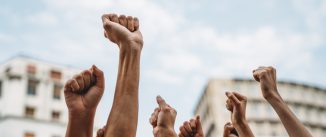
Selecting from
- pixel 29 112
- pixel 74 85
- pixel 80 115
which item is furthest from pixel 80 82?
pixel 29 112

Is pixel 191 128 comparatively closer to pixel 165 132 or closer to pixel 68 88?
pixel 165 132

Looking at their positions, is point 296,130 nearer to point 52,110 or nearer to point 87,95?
point 87,95

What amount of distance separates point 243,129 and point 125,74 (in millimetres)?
883

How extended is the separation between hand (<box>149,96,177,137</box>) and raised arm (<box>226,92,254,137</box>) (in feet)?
1.51

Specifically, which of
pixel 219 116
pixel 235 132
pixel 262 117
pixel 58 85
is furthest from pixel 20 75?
pixel 235 132

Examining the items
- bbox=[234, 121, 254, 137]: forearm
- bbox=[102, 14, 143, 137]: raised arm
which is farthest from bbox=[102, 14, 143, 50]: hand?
bbox=[234, 121, 254, 137]: forearm

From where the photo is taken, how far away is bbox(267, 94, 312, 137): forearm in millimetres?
2635

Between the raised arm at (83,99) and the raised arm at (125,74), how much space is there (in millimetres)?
100

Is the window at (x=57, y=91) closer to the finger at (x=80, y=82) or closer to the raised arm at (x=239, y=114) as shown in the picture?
the raised arm at (x=239, y=114)

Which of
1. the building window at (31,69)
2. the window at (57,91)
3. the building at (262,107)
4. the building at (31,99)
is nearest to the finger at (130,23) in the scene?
the building at (31,99)

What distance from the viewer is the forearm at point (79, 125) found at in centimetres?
233

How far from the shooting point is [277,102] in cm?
279

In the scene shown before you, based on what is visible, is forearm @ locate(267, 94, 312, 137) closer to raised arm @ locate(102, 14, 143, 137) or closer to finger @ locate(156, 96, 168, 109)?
finger @ locate(156, 96, 168, 109)

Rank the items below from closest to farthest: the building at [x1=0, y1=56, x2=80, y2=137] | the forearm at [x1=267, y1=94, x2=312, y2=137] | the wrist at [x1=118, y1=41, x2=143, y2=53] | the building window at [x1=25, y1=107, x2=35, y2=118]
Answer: the wrist at [x1=118, y1=41, x2=143, y2=53]
the forearm at [x1=267, y1=94, x2=312, y2=137]
the building at [x1=0, y1=56, x2=80, y2=137]
the building window at [x1=25, y1=107, x2=35, y2=118]
